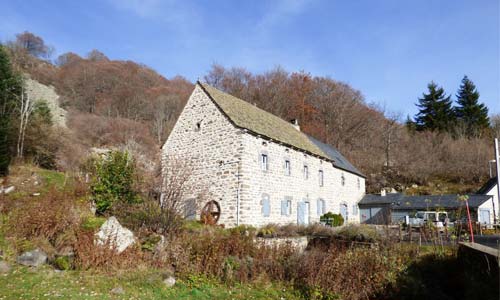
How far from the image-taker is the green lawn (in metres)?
7.32

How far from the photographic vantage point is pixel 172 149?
20672 mm

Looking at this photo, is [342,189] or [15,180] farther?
[342,189]

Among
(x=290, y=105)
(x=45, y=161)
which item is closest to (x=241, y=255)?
(x=45, y=161)

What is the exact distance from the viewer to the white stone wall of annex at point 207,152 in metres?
17.8

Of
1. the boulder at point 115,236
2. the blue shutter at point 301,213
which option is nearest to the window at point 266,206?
the blue shutter at point 301,213

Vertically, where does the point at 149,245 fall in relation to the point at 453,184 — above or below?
below

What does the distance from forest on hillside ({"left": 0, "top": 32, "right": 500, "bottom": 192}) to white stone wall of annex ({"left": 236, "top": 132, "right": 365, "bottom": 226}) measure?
1556 centimetres

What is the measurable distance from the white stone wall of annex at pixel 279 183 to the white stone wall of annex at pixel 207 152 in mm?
663

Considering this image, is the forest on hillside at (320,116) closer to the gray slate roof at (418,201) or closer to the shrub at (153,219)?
the gray slate roof at (418,201)

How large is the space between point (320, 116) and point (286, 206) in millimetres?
25561

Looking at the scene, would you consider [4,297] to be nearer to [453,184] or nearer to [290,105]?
[290,105]

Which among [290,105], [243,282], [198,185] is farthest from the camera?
[290,105]

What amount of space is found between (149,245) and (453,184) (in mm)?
37144

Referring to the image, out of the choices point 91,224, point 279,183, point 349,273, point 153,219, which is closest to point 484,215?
point 279,183
